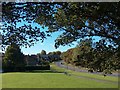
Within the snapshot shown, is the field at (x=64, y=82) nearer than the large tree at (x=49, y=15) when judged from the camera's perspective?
No

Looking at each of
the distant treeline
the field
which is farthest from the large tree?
the field

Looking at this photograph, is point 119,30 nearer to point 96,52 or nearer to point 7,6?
point 96,52

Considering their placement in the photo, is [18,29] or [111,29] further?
[111,29]

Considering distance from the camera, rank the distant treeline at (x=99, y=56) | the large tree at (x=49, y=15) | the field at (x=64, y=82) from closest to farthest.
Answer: the large tree at (x=49, y=15) → the distant treeline at (x=99, y=56) → the field at (x=64, y=82)

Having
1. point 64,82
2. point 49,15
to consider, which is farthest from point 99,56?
point 64,82

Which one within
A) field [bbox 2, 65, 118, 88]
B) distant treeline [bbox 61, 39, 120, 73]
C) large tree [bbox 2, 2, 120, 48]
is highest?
large tree [bbox 2, 2, 120, 48]

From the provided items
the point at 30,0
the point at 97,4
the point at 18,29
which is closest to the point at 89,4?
the point at 97,4

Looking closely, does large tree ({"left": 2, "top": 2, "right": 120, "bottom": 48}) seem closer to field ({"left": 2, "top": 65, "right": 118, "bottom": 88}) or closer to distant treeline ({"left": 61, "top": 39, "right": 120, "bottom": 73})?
distant treeline ({"left": 61, "top": 39, "right": 120, "bottom": 73})

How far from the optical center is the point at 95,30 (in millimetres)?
9461

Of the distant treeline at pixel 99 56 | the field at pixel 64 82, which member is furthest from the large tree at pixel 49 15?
the field at pixel 64 82

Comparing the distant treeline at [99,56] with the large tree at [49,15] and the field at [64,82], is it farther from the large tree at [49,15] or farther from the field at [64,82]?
the field at [64,82]

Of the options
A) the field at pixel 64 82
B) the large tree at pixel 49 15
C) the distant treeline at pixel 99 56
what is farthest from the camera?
the field at pixel 64 82

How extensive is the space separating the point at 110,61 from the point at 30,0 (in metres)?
4.38

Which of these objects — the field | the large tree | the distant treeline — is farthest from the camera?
the field
